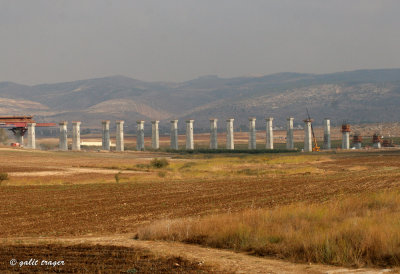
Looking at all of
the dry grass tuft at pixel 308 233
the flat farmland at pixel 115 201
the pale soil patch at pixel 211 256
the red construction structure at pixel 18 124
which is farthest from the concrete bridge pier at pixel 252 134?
the pale soil patch at pixel 211 256

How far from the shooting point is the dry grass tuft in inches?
584

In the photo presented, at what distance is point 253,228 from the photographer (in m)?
17.9

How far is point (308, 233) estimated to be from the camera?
1648 cm

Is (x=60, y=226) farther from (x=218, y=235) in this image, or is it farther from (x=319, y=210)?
(x=319, y=210)

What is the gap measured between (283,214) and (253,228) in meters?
1.96

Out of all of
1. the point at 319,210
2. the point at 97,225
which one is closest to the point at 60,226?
the point at 97,225

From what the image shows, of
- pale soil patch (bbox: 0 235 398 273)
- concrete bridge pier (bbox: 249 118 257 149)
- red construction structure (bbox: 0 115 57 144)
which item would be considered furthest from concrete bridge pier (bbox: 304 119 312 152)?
pale soil patch (bbox: 0 235 398 273)

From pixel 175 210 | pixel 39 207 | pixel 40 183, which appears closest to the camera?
pixel 175 210

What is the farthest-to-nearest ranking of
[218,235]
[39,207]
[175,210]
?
1. [39,207]
2. [175,210]
3. [218,235]

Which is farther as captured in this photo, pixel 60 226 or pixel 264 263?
pixel 60 226

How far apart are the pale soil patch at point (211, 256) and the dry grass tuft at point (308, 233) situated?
47 centimetres

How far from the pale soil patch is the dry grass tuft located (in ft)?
1.53

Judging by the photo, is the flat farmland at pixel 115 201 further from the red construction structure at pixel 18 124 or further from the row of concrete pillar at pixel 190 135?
the row of concrete pillar at pixel 190 135

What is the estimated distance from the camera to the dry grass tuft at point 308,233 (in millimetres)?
14844
